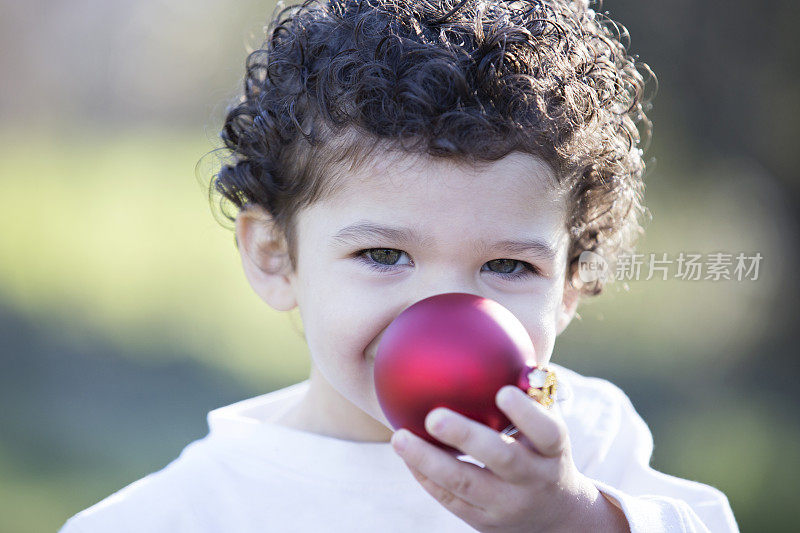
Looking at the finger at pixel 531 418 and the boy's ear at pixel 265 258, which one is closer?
the finger at pixel 531 418

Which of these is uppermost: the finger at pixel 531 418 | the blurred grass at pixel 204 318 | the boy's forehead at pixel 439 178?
the blurred grass at pixel 204 318

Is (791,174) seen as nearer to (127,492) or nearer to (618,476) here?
(618,476)

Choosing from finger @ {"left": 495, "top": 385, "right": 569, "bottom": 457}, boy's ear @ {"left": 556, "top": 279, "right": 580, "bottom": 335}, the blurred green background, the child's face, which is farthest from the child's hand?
the blurred green background

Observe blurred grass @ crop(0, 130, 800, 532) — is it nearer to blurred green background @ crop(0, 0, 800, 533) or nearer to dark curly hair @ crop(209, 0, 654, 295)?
blurred green background @ crop(0, 0, 800, 533)

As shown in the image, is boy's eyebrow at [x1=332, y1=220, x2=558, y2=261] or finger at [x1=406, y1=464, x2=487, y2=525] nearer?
finger at [x1=406, y1=464, x2=487, y2=525]

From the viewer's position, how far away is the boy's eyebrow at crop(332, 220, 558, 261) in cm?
158

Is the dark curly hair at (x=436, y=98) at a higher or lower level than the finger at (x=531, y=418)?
higher

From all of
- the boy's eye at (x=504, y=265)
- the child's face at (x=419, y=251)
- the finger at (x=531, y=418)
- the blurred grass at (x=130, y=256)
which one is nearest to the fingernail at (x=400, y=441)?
the finger at (x=531, y=418)

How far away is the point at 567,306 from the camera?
208 centimetres

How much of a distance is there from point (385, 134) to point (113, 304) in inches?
142

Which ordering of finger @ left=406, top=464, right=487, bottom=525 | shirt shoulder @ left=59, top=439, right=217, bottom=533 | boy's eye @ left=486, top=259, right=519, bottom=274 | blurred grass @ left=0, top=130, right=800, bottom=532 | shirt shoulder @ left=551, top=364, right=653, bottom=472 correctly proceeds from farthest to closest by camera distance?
1. blurred grass @ left=0, top=130, right=800, bottom=532
2. shirt shoulder @ left=551, top=364, right=653, bottom=472
3. shirt shoulder @ left=59, top=439, right=217, bottom=533
4. boy's eye @ left=486, top=259, right=519, bottom=274
5. finger @ left=406, top=464, right=487, bottom=525

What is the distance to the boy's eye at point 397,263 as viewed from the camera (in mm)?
1646

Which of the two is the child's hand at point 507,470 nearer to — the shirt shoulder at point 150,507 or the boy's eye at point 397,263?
the boy's eye at point 397,263

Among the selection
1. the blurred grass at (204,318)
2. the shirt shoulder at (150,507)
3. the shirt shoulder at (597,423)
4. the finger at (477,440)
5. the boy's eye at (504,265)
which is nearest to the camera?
the finger at (477,440)
